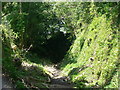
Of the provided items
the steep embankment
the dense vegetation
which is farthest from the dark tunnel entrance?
the steep embankment

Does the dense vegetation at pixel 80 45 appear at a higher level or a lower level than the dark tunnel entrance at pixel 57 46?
lower

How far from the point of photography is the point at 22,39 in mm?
13867

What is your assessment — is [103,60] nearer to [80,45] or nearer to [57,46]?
[80,45]

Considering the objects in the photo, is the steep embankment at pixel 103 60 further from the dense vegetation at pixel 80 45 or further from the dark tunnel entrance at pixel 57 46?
the dark tunnel entrance at pixel 57 46

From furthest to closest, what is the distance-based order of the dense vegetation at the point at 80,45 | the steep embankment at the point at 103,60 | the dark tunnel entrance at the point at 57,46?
the dark tunnel entrance at the point at 57,46 → the dense vegetation at the point at 80,45 → the steep embankment at the point at 103,60

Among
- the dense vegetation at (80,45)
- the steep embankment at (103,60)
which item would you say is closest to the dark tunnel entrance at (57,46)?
the dense vegetation at (80,45)

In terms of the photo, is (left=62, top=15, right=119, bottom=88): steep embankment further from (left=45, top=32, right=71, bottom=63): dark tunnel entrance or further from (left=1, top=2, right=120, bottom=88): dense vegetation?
(left=45, top=32, right=71, bottom=63): dark tunnel entrance

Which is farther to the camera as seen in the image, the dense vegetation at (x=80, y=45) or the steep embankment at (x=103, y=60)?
the dense vegetation at (x=80, y=45)

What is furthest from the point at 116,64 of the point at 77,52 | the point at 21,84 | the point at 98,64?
the point at 77,52

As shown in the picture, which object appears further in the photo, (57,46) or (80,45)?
(57,46)

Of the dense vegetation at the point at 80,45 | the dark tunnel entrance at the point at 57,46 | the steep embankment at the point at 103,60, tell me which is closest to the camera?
the steep embankment at the point at 103,60

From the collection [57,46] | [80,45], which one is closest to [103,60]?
[80,45]

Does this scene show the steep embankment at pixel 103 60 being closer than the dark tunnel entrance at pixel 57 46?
Yes

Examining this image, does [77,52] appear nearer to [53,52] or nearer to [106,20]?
[106,20]
